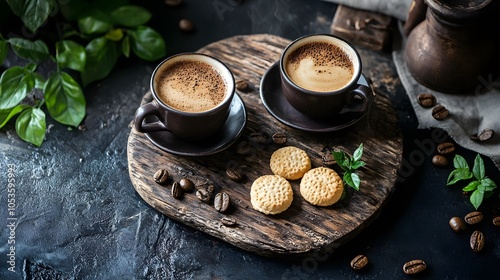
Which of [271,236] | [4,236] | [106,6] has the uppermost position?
[106,6]

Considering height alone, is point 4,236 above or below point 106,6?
below

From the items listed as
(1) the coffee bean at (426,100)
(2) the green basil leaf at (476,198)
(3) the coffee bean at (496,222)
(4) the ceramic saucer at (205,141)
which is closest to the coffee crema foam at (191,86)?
(4) the ceramic saucer at (205,141)

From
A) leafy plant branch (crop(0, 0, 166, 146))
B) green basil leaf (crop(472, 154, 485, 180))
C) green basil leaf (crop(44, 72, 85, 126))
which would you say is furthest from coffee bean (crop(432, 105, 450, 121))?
green basil leaf (crop(44, 72, 85, 126))

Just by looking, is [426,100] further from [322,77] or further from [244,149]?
[244,149]

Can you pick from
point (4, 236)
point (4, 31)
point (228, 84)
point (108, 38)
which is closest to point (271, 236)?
point (228, 84)

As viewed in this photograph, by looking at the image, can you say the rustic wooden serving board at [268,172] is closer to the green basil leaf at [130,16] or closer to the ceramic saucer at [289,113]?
the ceramic saucer at [289,113]

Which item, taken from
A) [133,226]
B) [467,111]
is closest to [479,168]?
[467,111]

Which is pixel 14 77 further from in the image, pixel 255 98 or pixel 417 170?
pixel 417 170
